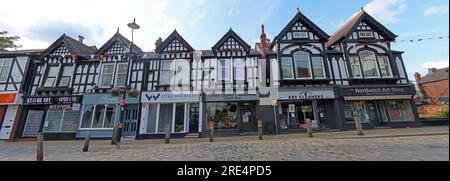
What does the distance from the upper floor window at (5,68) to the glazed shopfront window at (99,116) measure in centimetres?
686

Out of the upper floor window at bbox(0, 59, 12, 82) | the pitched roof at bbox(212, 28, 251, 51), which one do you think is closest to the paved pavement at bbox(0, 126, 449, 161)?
the pitched roof at bbox(212, 28, 251, 51)

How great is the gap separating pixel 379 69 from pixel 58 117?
24.2 metres

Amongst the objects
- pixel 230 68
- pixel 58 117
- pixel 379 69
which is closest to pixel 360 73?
pixel 379 69

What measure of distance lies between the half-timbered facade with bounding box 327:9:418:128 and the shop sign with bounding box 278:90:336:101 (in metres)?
0.89

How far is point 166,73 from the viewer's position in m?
13.4

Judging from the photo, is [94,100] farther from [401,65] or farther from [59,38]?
[401,65]

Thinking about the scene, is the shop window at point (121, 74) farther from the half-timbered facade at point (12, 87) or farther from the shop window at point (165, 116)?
the half-timbered facade at point (12, 87)

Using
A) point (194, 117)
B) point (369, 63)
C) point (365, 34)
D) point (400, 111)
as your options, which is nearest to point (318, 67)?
point (369, 63)

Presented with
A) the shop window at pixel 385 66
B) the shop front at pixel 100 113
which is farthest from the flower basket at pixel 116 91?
the shop window at pixel 385 66

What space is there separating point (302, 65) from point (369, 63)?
17.3 feet

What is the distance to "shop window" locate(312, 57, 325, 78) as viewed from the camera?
13.4 metres

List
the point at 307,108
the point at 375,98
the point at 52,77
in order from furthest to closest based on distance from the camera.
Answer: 1. the point at 52,77
2. the point at 307,108
3. the point at 375,98

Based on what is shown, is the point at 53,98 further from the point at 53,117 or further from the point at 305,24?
the point at 305,24

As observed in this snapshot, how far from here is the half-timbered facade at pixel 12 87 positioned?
1257 centimetres
